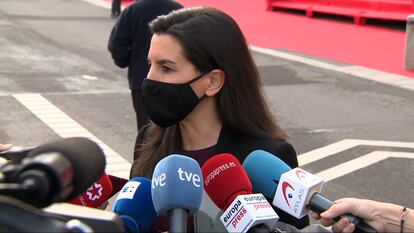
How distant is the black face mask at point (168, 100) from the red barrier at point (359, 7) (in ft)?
50.1

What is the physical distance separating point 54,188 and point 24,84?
964cm

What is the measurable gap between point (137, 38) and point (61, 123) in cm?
260

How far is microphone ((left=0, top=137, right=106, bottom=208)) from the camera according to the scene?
100 cm

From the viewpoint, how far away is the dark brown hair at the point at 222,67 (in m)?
2.38

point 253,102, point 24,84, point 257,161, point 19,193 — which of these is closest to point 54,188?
point 19,193

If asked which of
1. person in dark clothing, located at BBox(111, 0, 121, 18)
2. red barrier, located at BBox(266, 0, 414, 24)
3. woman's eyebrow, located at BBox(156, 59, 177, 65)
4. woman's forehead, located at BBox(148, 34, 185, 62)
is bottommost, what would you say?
person in dark clothing, located at BBox(111, 0, 121, 18)

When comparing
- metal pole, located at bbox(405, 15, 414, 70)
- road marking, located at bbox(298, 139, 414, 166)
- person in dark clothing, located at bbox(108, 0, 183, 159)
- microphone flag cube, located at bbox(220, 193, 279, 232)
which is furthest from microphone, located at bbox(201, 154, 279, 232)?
metal pole, located at bbox(405, 15, 414, 70)

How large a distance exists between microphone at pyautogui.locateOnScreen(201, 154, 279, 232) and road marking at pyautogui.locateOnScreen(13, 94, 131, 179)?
4265mm

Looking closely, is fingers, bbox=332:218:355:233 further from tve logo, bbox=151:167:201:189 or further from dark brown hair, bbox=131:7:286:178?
dark brown hair, bbox=131:7:286:178

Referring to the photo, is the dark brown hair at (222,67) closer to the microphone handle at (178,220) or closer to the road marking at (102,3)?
the microphone handle at (178,220)

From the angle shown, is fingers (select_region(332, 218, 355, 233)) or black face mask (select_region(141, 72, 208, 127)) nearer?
fingers (select_region(332, 218, 355, 233))

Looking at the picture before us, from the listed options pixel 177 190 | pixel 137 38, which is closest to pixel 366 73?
pixel 137 38

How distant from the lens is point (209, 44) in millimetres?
2371

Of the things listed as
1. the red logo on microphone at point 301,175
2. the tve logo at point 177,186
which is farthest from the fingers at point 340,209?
the tve logo at point 177,186
